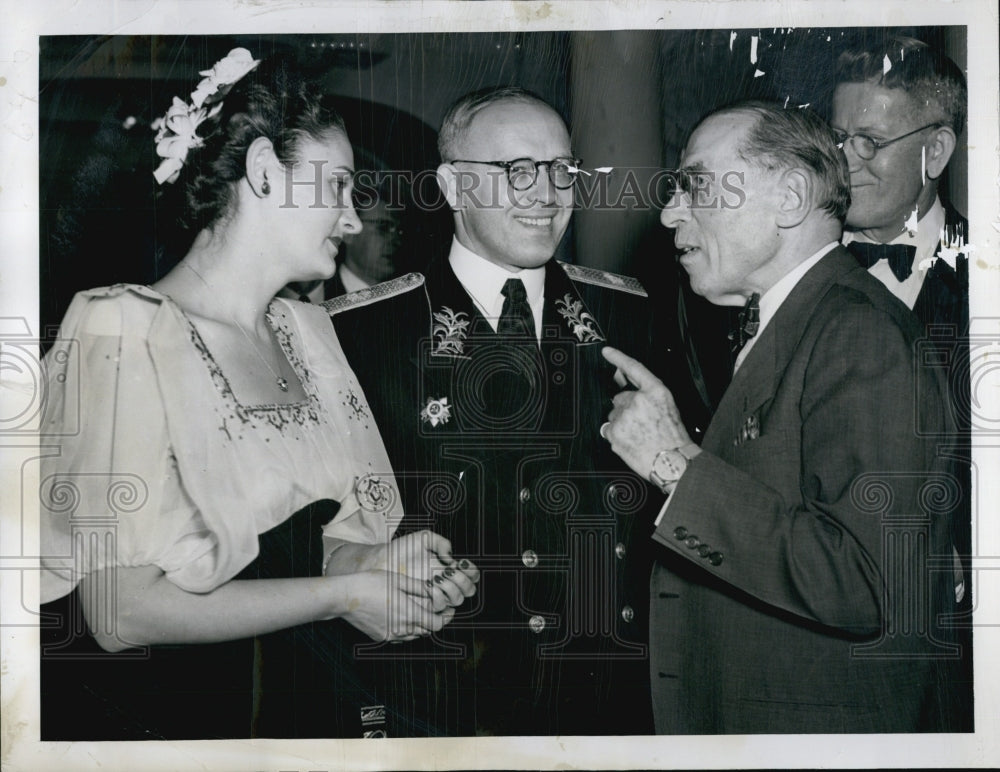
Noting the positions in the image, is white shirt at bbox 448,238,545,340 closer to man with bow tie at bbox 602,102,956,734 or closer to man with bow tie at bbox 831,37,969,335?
man with bow tie at bbox 602,102,956,734

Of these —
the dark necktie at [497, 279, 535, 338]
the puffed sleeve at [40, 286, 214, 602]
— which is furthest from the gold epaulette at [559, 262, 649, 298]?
the puffed sleeve at [40, 286, 214, 602]

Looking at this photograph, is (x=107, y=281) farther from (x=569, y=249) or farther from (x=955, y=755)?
(x=955, y=755)

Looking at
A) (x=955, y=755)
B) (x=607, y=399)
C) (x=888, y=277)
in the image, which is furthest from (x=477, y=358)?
(x=955, y=755)

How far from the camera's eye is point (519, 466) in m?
2.56

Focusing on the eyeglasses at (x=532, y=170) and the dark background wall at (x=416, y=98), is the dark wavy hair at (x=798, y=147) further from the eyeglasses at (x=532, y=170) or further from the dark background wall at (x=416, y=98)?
the eyeglasses at (x=532, y=170)

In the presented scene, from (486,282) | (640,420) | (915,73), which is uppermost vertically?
(915,73)

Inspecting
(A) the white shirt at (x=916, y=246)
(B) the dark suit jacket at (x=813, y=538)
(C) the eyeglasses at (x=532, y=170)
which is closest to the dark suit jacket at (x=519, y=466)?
(B) the dark suit jacket at (x=813, y=538)

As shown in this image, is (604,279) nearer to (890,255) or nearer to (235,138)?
(890,255)

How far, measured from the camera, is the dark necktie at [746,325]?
2.57 metres

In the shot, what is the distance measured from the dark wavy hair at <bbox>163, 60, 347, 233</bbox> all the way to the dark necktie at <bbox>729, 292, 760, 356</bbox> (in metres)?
1.25

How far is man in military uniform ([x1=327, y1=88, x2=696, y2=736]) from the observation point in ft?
8.39

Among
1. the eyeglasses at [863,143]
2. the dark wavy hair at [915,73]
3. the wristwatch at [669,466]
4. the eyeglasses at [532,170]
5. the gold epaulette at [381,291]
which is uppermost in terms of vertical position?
the dark wavy hair at [915,73]

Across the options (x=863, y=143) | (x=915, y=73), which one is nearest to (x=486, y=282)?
(x=863, y=143)

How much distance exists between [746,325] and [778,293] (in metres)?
0.12
